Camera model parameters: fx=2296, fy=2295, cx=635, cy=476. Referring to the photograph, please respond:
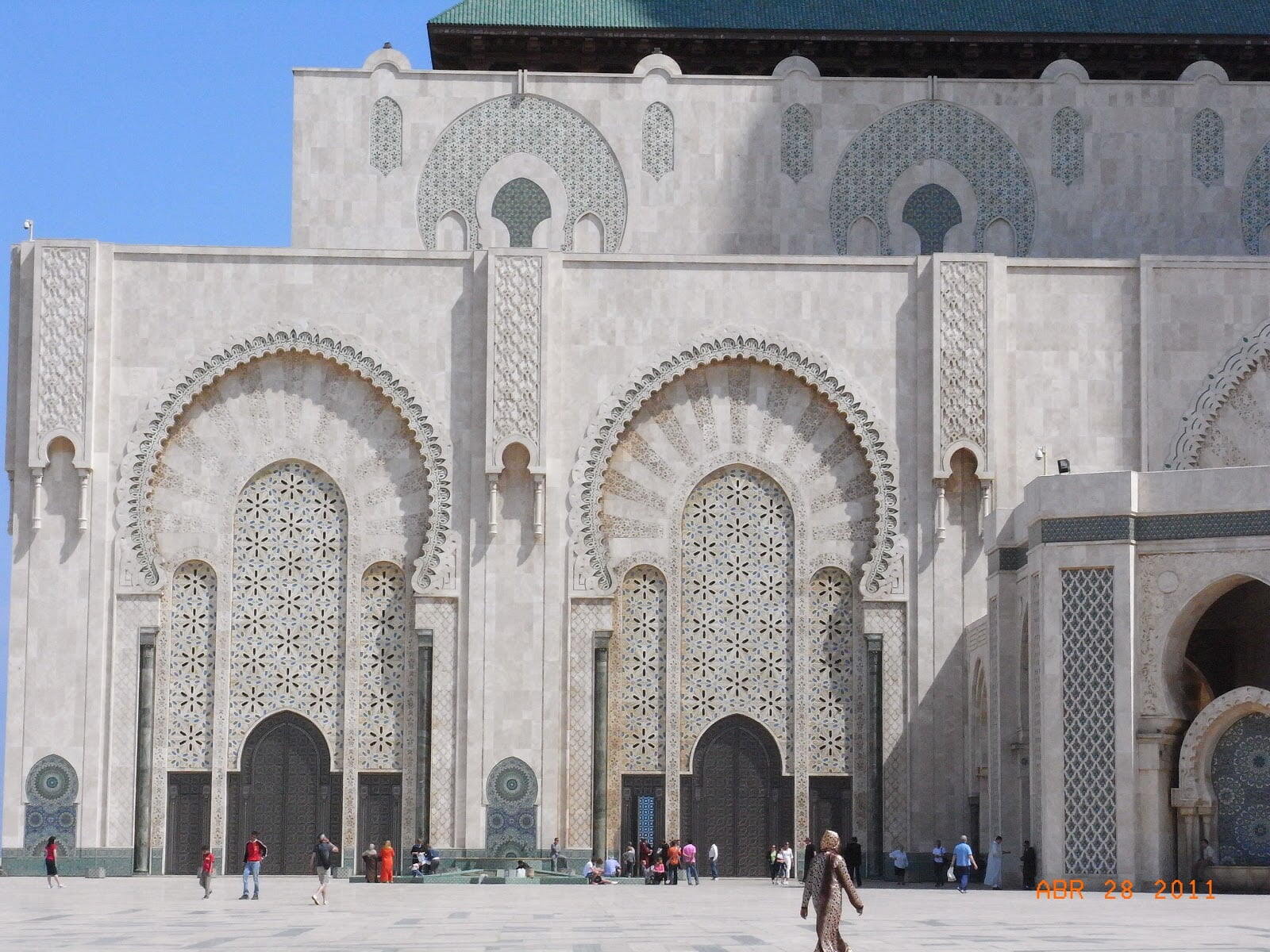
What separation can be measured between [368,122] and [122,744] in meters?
7.68

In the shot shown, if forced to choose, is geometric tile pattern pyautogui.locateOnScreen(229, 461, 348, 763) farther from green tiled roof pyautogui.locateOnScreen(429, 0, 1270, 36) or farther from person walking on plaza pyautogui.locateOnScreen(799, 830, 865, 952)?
person walking on plaza pyautogui.locateOnScreen(799, 830, 865, 952)

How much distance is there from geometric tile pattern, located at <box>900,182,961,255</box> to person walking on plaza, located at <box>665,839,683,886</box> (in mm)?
7772

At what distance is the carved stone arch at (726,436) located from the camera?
77.9 ft

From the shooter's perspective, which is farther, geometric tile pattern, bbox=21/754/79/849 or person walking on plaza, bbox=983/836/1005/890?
geometric tile pattern, bbox=21/754/79/849

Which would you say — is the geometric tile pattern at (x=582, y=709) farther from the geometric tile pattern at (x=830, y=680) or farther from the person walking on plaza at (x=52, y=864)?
the person walking on plaza at (x=52, y=864)

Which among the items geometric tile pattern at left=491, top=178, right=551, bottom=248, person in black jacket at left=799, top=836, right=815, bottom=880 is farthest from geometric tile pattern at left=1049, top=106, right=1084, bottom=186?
person in black jacket at left=799, top=836, right=815, bottom=880

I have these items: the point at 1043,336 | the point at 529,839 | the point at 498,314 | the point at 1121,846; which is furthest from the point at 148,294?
the point at 1121,846

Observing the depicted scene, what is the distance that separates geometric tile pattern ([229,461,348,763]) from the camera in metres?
23.6

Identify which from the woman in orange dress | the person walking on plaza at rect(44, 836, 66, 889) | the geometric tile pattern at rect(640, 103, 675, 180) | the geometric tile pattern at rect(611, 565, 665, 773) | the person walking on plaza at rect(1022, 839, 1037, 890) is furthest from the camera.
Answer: the geometric tile pattern at rect(640, 103, 675, 180)

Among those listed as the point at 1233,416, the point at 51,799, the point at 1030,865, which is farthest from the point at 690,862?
the point at 1233,416

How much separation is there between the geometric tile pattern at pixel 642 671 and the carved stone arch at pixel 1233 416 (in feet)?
18.2

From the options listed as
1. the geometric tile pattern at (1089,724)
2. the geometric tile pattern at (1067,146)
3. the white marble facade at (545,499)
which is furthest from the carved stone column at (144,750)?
the geometric tile pattern at (1067,146)

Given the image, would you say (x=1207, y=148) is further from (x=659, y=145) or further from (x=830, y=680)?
(x=830, y=680)

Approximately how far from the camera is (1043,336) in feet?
79.4
